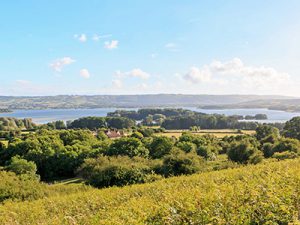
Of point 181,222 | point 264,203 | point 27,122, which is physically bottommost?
point 27,122

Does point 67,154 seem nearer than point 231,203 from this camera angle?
No

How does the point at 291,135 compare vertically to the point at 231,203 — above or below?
below

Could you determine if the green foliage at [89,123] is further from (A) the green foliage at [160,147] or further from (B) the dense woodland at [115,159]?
(A) the green foliage at [160,147]

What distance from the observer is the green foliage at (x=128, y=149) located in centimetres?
3959

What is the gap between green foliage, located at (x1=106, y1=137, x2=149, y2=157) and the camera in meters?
39.6

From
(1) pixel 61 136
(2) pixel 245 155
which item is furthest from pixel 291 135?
(1) pixel 61 136

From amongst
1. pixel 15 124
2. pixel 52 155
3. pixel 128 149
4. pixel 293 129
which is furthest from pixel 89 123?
pixel 293 129

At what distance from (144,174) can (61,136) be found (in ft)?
119

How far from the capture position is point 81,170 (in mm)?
33250

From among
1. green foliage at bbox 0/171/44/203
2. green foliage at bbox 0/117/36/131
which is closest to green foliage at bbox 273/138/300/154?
green foliage at bbox 0/171/44/203

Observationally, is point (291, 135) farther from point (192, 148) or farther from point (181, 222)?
point (181, 222)

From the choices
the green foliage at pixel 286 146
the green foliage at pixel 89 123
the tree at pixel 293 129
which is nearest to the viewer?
the green foliage at pixel 286 146

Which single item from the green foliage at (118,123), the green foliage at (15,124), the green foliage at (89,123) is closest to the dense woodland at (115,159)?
the green foliage at (118,123)

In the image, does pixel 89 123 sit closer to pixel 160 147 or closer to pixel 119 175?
pixel 160 147
